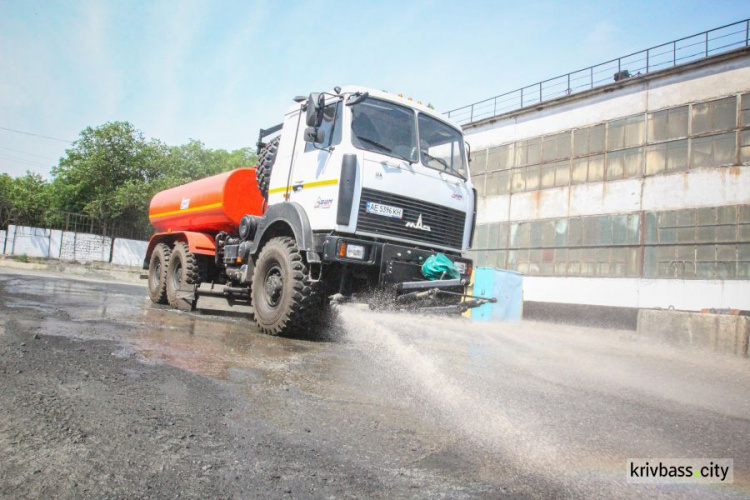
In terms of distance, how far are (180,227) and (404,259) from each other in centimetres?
579

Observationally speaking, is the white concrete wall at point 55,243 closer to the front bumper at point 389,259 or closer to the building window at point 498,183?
the building window at point 498,183

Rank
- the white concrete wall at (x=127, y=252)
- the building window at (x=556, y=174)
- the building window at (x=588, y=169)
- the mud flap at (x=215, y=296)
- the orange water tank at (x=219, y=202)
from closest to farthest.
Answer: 1. the orange water tank at (x=219, y=202)
2. the mud flap at (x=215, y=296)
3. the building window at (x=588, y=169)
4. the building window at (x=556, y=174)
5. the white concrete wall at (x=127, y=252)

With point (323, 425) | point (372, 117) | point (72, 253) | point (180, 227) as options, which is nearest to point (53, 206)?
point (72, 253)

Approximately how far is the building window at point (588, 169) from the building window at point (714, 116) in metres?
3.00

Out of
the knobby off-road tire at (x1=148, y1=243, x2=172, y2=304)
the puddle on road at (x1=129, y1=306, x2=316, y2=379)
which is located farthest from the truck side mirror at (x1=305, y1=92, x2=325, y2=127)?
the knobby off-road tire at (x1=148, y1=243, x2=172, y2=304)

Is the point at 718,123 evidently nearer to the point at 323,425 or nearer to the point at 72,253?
the point at 323,425

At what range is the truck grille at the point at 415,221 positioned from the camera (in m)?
6.20

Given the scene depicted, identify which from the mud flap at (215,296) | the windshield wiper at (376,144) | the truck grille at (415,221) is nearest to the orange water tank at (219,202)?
the mud flap at (215,296)

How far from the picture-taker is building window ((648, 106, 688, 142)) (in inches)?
625

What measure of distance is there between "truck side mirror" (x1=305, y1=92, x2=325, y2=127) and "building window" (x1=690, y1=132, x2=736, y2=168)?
13776 millimetres

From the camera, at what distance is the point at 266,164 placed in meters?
8.07

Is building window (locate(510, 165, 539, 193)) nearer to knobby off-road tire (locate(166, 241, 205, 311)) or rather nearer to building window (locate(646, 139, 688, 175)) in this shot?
building window (locate(646, 139, 688, 175))

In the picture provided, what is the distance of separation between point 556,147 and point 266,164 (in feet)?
47.0

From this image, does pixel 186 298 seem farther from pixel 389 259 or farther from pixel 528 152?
pixel 528 152
